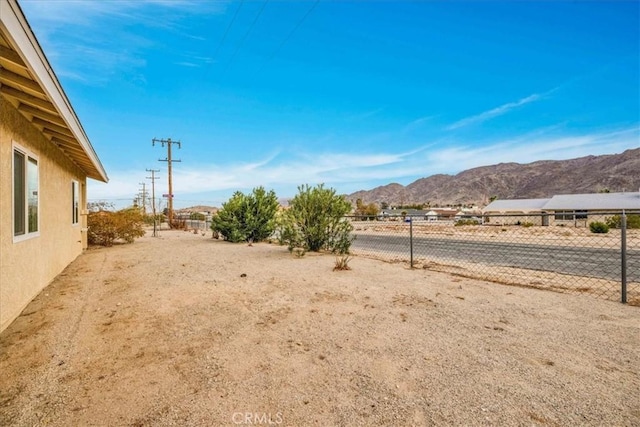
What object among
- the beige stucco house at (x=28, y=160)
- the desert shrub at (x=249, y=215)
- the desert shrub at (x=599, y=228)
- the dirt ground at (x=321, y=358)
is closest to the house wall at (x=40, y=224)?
the beige stucco house at (x=28, y=160)

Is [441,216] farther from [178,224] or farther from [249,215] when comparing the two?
[178,224]

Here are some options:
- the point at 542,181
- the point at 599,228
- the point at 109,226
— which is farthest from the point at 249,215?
the point at 542,181

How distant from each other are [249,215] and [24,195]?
437 inches

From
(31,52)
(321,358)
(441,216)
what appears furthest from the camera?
(441,216)

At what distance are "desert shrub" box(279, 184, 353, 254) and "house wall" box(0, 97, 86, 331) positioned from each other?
5996mm

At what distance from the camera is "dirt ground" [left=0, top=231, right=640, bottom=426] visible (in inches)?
94.1

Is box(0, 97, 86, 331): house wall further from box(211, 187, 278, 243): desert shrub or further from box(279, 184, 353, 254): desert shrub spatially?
box(211, 187, 278, 243): desert shrub

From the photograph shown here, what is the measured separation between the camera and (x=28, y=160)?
5.45 m

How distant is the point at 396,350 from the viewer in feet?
11.3

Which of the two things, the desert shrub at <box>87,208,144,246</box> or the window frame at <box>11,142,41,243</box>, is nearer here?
the window frame at <box>11,142,41,243</box>

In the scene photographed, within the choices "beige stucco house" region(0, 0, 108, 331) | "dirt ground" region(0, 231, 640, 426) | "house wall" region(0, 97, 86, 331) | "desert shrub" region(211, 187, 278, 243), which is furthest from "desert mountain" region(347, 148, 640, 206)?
"beige stucco house" region(0, 0, 108, 331)

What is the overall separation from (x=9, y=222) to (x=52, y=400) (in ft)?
9.73

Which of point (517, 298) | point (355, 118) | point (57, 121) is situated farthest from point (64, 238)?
point (355, 118)

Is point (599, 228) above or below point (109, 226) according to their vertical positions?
below
